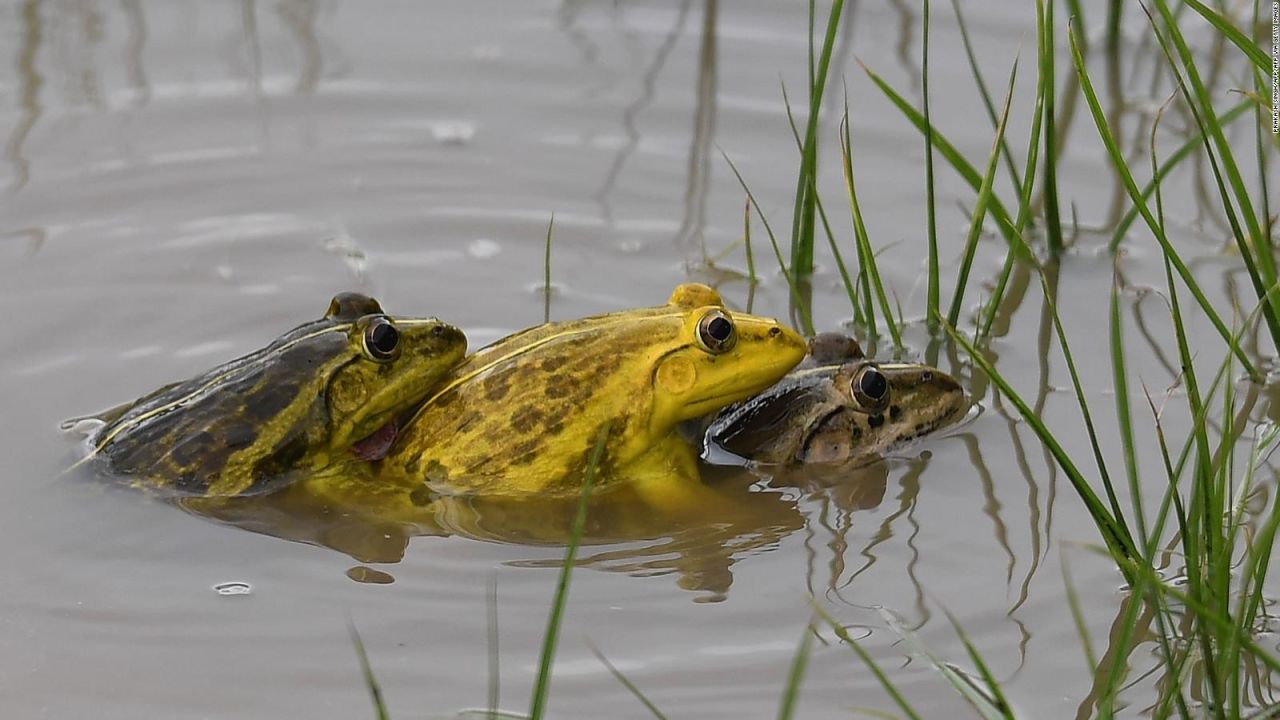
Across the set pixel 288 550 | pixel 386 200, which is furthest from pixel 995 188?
pixel 288 550

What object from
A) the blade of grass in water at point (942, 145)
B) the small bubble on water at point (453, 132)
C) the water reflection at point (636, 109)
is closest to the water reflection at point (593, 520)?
the blade of grass in water at point (942, 145)

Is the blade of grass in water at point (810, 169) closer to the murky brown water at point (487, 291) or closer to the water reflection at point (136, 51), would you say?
the murky brown water at point (487, 291)

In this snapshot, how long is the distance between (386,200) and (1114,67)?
3637mm

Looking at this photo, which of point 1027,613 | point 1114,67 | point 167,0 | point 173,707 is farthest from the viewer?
point 167,0

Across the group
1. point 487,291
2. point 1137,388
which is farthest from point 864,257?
point 487,291

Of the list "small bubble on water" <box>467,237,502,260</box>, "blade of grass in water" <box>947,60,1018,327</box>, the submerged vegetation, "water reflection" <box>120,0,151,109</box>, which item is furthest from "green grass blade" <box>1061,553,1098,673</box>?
"water reflection" <box>120,0,151,109</box>

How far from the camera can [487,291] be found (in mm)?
5988

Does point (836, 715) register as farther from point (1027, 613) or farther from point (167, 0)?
point (167, 0)

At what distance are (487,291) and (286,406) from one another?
1550 millimetres

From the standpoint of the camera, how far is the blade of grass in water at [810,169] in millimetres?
4832

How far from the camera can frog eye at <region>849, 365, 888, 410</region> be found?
16.0 ft

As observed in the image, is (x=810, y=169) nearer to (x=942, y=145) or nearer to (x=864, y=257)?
(x=864, y=257)

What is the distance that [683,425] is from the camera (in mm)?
4977

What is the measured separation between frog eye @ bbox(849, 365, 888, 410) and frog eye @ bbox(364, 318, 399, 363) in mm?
1441
